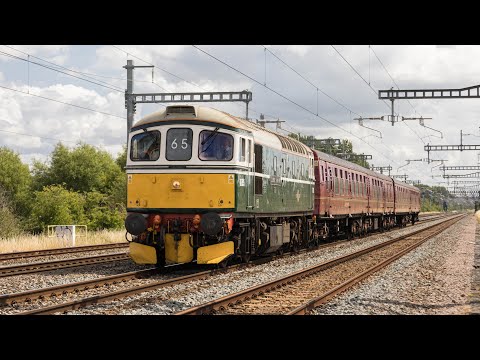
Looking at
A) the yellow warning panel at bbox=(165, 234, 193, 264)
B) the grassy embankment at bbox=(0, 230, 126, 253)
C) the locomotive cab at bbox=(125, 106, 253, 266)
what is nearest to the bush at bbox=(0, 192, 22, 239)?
the grassy embankment at bbox=(0, 230, 126, 253)

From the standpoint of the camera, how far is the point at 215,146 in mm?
14750

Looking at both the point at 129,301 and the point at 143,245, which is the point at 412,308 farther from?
the point at 143,245

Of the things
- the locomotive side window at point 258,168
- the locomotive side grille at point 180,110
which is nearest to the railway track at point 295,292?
the locomotive side window at point 258,168

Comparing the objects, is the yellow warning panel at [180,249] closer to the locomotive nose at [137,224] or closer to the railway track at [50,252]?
the locomotive nose at [137,224]

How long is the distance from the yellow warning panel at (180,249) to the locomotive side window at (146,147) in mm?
1883

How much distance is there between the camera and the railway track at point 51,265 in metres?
15.2

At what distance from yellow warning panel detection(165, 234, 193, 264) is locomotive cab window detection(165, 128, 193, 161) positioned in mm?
1772

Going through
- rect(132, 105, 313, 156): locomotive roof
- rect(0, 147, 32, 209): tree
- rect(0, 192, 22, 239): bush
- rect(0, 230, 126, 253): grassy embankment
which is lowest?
rect(0, 230, 126, 253): grassy embankment

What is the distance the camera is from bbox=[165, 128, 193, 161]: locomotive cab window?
14.7 meters

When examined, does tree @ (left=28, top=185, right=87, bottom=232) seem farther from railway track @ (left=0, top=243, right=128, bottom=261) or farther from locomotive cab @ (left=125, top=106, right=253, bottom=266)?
locomotive cab @ (left=125, top=106, right=253, bottom=266)
